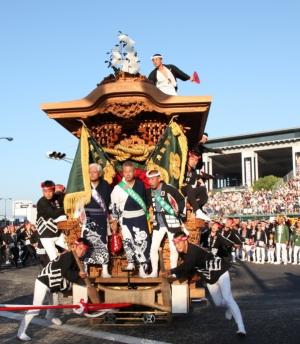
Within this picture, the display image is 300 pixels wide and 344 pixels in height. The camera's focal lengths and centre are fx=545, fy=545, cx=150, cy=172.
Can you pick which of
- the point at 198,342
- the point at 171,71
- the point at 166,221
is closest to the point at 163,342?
the point at 198,342

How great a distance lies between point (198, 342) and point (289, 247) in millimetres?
17033

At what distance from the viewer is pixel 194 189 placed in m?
8.58

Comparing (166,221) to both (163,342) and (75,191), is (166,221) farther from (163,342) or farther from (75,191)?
(163,342)

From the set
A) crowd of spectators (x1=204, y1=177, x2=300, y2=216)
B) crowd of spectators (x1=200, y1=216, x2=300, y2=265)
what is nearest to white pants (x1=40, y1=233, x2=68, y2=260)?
crowd of spectators (x1=200, y1=216, x2=300, y2=265)

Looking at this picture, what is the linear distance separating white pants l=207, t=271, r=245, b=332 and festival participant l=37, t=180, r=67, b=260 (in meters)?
2.51

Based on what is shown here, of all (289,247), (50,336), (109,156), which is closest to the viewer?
(50,336)

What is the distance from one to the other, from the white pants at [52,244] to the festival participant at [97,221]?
1.96ft

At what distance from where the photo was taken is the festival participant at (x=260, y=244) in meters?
23.0

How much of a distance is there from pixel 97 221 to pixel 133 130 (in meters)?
1.91

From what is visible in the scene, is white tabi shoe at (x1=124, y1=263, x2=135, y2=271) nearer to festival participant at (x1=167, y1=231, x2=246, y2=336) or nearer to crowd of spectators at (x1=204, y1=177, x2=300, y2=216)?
festival participant at (x1=167, y1=231, x2=246, y2=336)

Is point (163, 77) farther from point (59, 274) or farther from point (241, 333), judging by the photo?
point (241, 333)

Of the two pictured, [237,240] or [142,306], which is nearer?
[142,306]

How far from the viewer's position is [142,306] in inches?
306

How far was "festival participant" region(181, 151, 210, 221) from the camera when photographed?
8398 mm
